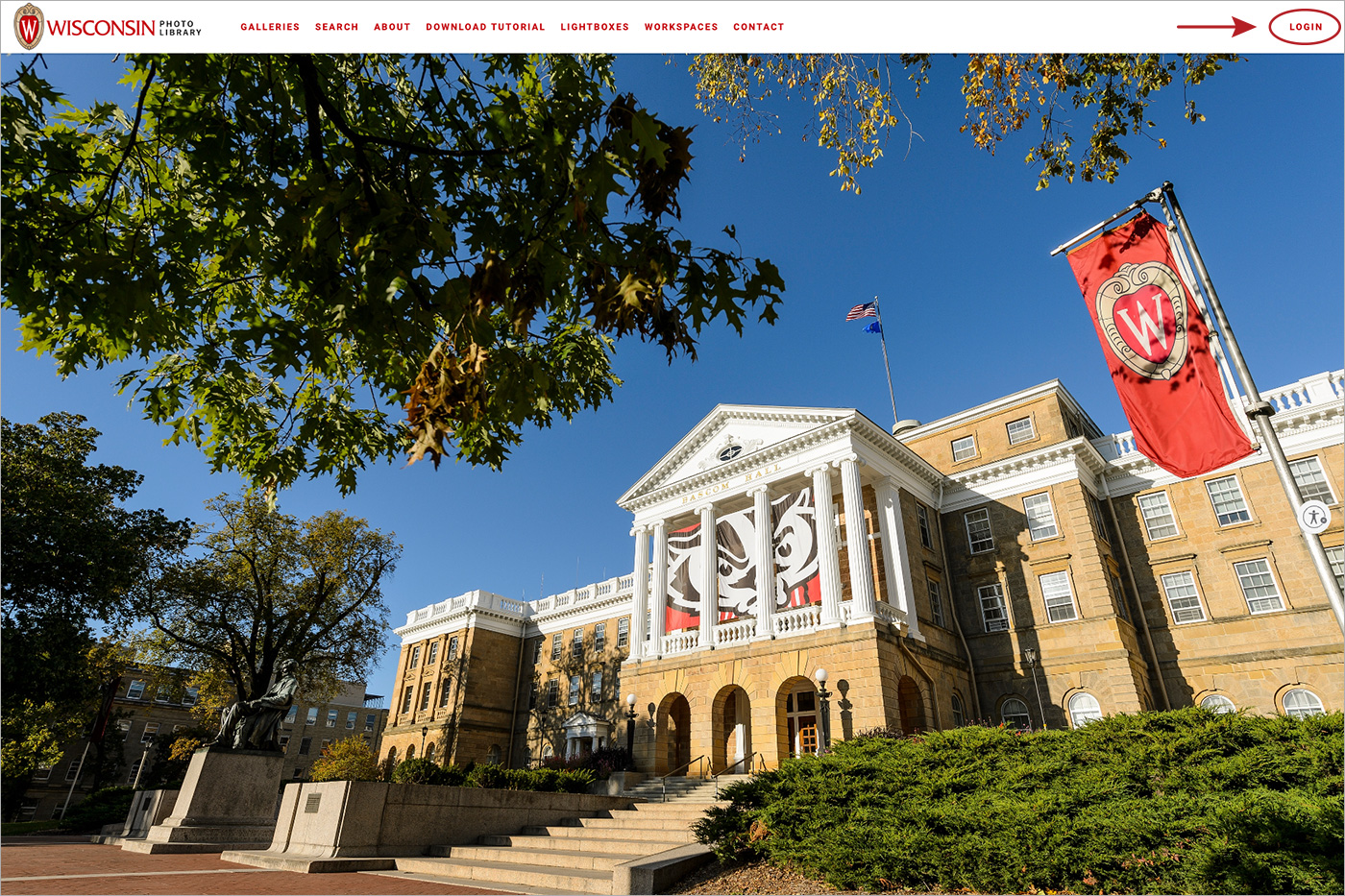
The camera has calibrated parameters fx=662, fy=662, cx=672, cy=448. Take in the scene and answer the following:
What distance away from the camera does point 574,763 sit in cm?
2692

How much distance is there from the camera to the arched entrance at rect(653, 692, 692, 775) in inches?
989

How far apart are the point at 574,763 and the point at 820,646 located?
1185cm

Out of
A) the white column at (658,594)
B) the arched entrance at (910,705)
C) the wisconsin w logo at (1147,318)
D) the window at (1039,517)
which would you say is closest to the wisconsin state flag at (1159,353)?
the wisconsin w logo at (1147,318)

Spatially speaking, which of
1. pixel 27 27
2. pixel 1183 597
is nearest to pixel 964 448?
pixel 1183 597

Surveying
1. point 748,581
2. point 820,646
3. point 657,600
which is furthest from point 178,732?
point 820,646

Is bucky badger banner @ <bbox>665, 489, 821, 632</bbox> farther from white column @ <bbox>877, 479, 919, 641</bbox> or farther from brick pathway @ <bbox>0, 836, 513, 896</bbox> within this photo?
brick pathway @ <bbox>0, 836, 513, 896</bbox>

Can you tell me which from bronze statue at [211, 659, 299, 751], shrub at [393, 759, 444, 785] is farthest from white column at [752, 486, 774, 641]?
bronze statue at [211, 659, 299, 751]

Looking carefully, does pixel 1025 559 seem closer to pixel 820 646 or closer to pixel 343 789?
pixel 820 646

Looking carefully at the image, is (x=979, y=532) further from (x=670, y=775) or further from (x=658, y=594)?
(x=670, y=775)

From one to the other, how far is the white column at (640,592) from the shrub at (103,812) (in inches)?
757

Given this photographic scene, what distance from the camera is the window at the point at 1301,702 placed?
20297mm

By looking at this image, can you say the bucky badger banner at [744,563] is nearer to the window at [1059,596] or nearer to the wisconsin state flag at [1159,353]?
the window at [1059,596]

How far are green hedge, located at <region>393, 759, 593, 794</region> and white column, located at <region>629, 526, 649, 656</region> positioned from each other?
24.8 feet

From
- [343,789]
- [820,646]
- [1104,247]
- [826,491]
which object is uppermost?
[826,491]
